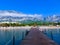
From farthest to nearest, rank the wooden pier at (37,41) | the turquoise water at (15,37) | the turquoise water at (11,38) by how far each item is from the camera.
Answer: the turquoise water at (15,37) → the turquoise water at (11,38) → the wooden pier at (37,41)

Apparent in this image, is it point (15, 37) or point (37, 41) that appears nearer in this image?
point (37, 41)

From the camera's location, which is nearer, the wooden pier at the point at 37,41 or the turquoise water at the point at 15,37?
the wooden pier at the point at 37,41

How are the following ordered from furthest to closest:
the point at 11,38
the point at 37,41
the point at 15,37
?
1. the point at 15,37
2. the point at 11,38
3. the point at 37,41

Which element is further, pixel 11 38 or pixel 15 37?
pixel 15 37

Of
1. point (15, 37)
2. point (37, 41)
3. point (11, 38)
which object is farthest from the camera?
point (15, 37)

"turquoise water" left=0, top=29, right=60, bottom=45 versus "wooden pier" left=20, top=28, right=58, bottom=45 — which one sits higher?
"wooden pier" left=20, top=28, right=58, bottom=45

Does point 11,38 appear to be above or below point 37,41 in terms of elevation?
below

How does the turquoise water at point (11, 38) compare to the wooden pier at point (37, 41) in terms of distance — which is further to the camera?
the turquoise water at point (11, 38)

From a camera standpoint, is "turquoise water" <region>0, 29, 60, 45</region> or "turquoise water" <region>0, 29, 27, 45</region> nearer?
"turquoise water" <region>0, 29, 27, 45</region>

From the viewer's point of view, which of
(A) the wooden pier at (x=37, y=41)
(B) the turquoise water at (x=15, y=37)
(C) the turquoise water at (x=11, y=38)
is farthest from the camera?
(B) the turquoise water at (x=15, y=37)

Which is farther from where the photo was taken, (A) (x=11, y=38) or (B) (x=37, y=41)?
(A) (x=11, y=38)

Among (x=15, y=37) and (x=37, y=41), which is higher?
(x=37, y=41)

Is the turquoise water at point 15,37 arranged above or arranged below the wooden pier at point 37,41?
below

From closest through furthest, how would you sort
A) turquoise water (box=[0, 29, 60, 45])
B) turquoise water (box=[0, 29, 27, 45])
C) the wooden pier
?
the wooden pier → turquoise water (box=[0, 29, 27, 45]) → turquoise water (box=[0, 29, 60, 45])
